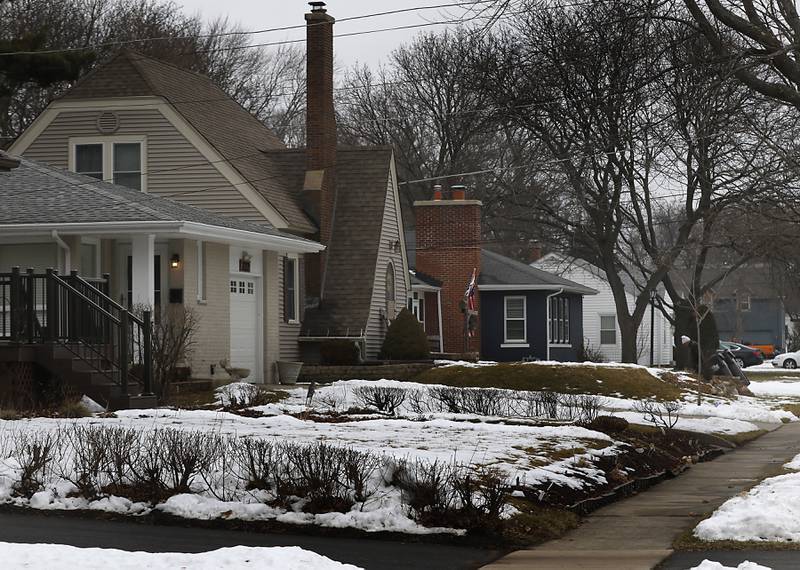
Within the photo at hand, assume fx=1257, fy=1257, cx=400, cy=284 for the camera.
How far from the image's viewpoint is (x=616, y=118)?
122ft

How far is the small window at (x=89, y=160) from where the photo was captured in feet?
104

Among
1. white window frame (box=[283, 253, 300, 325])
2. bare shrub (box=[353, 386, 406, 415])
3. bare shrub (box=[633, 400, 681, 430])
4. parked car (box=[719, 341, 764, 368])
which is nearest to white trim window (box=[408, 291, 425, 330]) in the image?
white window frame (box=[283, 253, 300, 325])

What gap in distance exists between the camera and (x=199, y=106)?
3278 cm

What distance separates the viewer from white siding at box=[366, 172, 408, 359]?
33219 millimetres

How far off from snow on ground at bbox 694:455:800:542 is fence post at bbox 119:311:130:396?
33.1 ft

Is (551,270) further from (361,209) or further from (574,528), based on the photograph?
(574,528)

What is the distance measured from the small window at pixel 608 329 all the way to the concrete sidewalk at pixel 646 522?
4248 centimetres

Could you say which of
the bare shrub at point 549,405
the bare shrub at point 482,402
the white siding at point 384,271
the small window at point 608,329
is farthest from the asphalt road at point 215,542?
the small window at point 608,329

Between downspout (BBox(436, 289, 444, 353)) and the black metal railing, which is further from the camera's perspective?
downspout (BBox(436, 289, 444, 353))

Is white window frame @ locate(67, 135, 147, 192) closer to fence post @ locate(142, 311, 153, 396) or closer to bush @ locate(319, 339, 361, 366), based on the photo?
bush @ locate(319, 339, 361, 366)

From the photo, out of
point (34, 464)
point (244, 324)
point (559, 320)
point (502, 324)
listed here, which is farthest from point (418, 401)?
point (559, 320)

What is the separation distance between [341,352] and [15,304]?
1286cm

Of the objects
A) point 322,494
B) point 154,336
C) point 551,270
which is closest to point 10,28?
point 154,336

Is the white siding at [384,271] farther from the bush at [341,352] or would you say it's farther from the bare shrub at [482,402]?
the bare shrub at [482,402]
